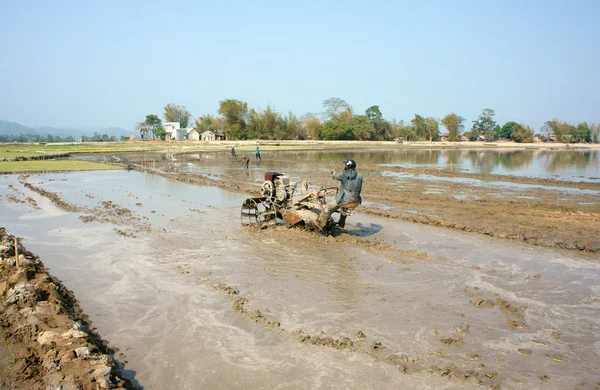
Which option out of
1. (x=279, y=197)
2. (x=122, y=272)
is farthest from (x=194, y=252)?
(x=279, y=197)

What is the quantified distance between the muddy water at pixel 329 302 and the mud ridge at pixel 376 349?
0.16 feet

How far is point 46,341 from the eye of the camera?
5527mm

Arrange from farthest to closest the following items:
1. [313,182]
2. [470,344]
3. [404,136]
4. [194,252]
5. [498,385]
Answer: [404,136], [313,182], [194,252], [470,344], [498,385]

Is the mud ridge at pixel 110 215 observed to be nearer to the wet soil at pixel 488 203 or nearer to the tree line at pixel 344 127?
the wet soil at pixel 488 203

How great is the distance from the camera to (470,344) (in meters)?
5.96

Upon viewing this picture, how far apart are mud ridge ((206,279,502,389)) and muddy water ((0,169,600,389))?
5cm

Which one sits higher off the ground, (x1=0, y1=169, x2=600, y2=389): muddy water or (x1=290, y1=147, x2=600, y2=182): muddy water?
(x1=290, y1=147, x2=600, y2=182): muddy water

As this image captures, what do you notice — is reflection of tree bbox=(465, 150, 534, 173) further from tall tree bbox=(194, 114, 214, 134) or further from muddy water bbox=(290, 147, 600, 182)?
tall tree bbox=(194, 114, 214, 134)

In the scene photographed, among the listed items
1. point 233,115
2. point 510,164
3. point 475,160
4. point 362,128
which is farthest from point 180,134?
point 510,164

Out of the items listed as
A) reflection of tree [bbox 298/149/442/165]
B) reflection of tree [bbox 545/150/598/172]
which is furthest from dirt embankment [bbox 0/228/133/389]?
reflection of tree [bbox 298/149/442/165]

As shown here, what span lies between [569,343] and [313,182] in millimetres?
19653

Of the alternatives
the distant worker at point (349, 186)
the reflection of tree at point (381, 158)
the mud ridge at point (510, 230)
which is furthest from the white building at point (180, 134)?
the distant worker at point (349, 186)

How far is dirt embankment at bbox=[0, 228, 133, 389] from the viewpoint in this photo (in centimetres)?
469

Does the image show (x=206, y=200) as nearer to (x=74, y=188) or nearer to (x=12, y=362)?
(x=74, y=188)
